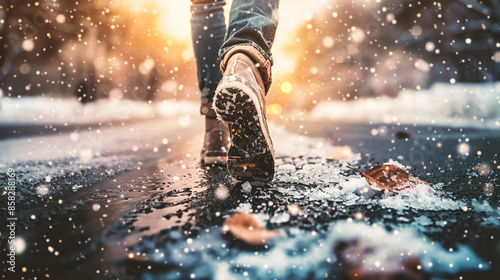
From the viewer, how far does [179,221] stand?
0.92 meters

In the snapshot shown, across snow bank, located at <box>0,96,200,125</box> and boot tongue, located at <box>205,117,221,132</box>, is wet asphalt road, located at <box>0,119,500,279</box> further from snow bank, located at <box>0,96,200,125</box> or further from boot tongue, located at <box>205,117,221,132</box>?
snow bank, located at <box>0,96,200,125</box>

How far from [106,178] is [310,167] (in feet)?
3.31

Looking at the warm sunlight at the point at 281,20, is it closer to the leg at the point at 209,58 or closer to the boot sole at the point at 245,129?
the leg at the point at 209,58

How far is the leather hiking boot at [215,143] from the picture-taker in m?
1.81

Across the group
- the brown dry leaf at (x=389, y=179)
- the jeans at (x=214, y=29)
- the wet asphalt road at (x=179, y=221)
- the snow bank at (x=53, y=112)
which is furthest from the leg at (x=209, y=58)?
the snow bank at (x=53, y=112)

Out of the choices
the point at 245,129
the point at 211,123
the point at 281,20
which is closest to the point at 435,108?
the point at 281,20

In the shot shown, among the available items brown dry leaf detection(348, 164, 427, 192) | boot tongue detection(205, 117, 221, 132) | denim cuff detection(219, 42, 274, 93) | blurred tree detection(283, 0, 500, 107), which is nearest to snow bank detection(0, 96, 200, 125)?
boot tongue detection(205, 117, 221, 132)

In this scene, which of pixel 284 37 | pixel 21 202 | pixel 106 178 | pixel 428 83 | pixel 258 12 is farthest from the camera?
pixel 284 37

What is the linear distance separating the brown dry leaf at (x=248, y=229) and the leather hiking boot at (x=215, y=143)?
89cm

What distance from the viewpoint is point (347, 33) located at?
6.04 metres

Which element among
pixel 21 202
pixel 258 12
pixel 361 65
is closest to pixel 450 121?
pixel 361 65

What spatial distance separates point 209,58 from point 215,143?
0.50 m

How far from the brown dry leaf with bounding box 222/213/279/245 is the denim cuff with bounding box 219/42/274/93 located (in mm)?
669

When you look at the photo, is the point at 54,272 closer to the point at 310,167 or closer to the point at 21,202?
the point at 21,202
